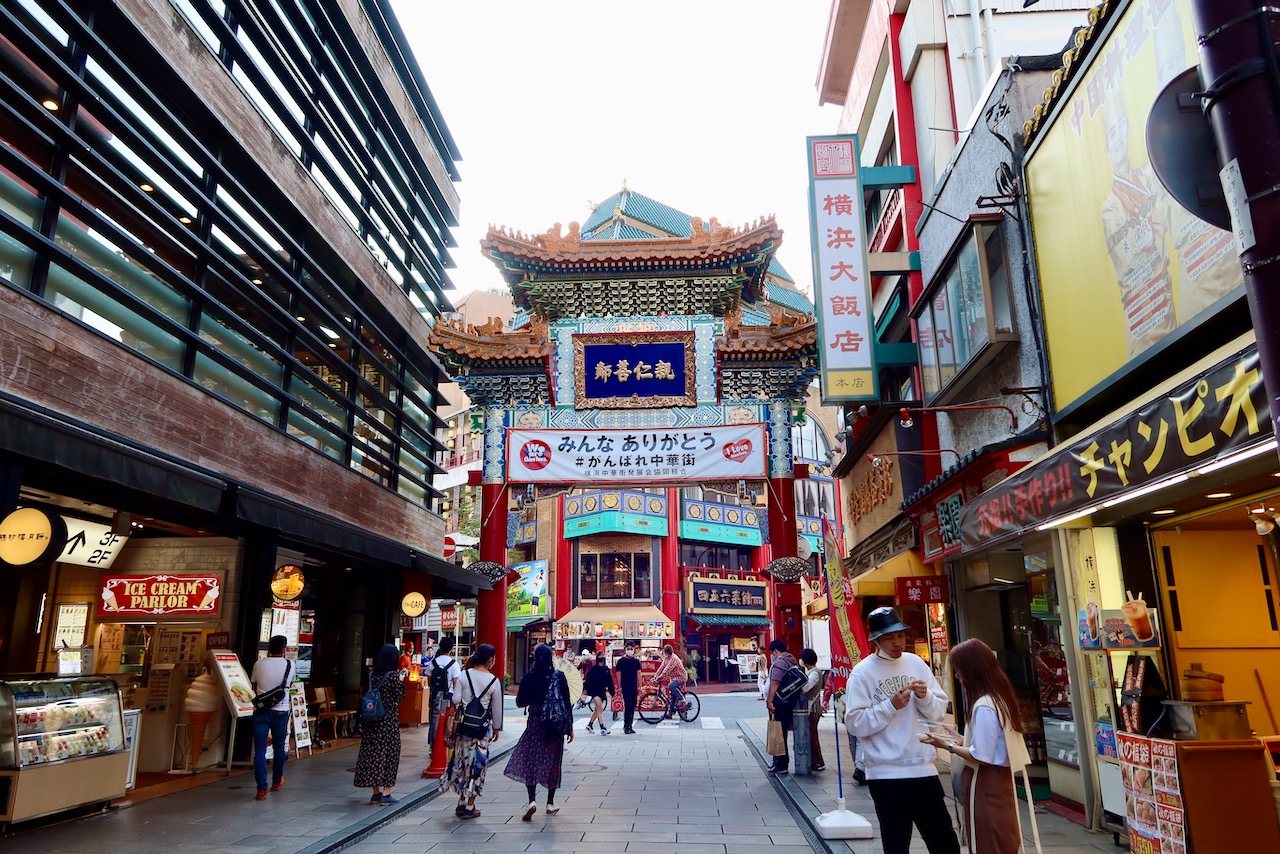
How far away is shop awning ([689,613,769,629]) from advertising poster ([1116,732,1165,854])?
1409 inches

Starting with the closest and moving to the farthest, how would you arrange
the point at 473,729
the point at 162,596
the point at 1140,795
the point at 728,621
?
the point at 1140,795, the point at 473,729, the point at 162,596, the point at 728,621

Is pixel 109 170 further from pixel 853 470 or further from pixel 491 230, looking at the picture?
pixel 853 470

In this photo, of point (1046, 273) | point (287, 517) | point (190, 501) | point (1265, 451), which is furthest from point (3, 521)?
point (1046, 273)

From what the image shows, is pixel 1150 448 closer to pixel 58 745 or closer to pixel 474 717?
pixel 474 717

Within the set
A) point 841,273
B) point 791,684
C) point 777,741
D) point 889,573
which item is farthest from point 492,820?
point 841,273

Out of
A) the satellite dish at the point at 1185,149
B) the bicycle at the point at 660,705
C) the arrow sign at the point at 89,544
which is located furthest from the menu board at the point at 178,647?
the satellite dish at the point at 1185,149

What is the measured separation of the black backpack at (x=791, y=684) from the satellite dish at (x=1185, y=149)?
993 cm

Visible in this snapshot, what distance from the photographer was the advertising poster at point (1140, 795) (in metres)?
5.73

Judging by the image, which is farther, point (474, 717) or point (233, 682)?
point (233, 682)

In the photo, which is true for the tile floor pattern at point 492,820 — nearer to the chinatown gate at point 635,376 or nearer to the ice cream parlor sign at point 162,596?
the ice cream parlor sign at point 162,596

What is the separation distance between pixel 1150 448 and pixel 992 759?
7.13ft

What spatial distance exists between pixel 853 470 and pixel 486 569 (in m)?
8.45

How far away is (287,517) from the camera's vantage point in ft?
36.9

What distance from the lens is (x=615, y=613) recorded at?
40594 millimetres
